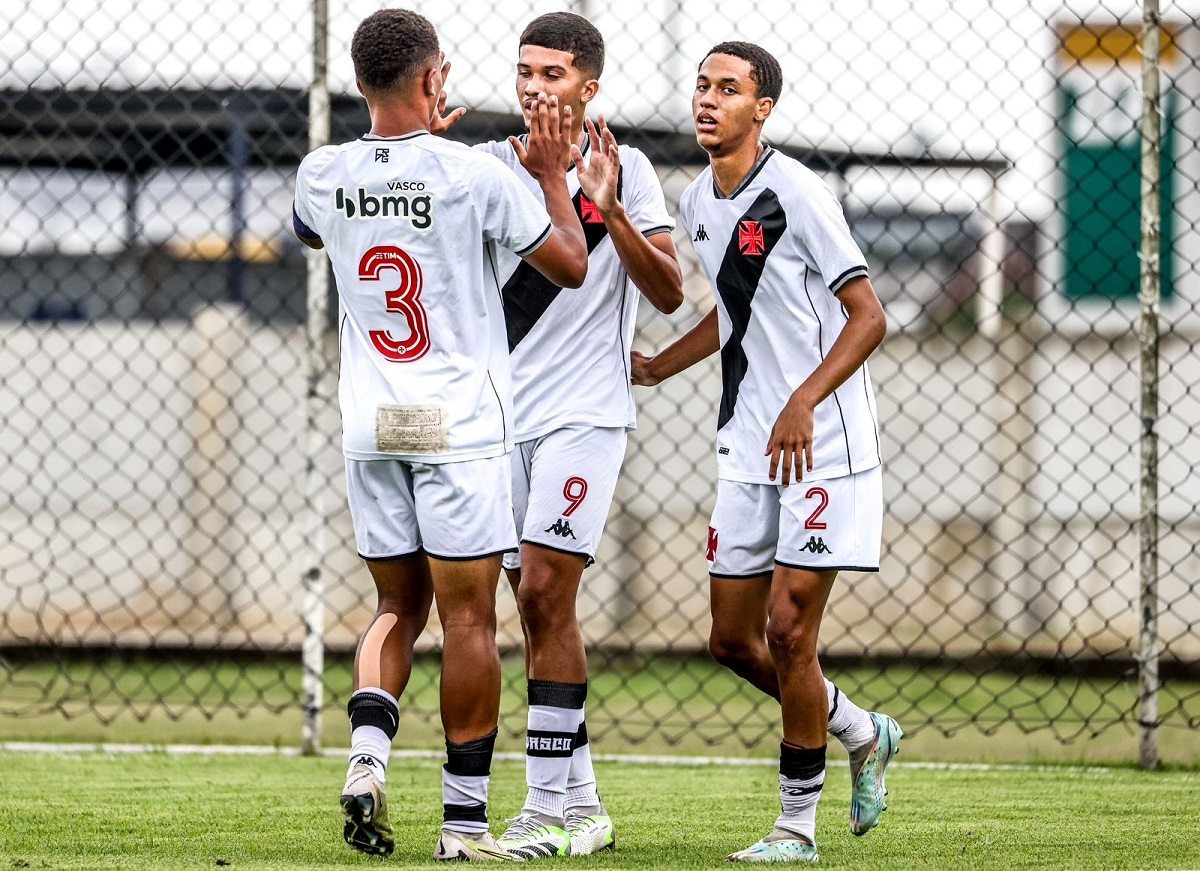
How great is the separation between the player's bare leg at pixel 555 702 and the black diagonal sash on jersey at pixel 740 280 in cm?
59

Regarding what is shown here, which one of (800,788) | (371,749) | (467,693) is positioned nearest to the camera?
(371,749)

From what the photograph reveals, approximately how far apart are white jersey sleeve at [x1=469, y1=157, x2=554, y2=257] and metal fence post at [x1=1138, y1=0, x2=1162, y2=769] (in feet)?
9.15

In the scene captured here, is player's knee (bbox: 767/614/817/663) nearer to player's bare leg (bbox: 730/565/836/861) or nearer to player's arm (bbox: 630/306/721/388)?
player's bare leg (bbox: 730/565/836/861)

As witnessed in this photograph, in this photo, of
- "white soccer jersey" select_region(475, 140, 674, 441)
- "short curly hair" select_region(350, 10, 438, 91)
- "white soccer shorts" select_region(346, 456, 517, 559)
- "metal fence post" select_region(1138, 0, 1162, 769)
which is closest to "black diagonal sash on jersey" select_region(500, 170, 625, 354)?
"white soccer jersey" select_region(475, 140, 674, 441)

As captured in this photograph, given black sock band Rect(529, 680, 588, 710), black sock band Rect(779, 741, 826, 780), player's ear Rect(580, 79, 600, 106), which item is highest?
player's ear Rect(580, 79, 600, 106)

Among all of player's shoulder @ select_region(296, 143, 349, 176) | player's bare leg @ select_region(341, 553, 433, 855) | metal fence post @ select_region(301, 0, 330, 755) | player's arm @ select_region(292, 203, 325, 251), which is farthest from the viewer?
metal fence post @ select_region(301, 0, 330, 755)

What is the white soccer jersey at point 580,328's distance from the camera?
13.2 feet

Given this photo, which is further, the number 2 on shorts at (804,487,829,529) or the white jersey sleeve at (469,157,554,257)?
the number 2 on shorts at (804,487,829,529)

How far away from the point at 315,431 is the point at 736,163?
2.32 meters

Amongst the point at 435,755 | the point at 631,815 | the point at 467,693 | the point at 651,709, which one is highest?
the point at 467,693

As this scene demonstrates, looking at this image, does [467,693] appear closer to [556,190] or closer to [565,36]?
[556,190]

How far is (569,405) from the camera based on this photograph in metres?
3.99

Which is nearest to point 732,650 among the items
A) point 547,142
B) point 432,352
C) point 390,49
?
point 432,352

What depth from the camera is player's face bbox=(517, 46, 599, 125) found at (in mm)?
3992
